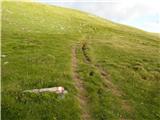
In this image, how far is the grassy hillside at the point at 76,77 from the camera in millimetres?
25219

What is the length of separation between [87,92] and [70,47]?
67.0 feet

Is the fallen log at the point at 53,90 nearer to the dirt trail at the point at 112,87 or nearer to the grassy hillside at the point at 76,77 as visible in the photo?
the grassy hillside at the point at 76,77

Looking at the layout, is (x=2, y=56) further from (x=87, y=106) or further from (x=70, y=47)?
(x=87, y=106)

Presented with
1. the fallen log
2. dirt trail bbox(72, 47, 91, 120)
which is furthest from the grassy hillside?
the fallen log

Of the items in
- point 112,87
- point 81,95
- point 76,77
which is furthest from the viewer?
point 76,77

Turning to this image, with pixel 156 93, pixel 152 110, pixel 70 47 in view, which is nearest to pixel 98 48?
pixel 70 47

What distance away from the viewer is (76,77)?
3284cm

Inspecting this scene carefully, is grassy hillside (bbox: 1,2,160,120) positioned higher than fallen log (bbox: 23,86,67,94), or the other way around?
fallen log (bbox: 23,86,67,94)

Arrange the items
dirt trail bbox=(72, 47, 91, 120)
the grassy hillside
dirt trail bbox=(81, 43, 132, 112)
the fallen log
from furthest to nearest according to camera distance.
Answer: dirt trail bbox=(81, 43, 132, 112) < the fallen log < the grassy hillside < dirt trail bbox=(72, 47, 91, 120)

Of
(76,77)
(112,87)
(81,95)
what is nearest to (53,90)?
(81,95)

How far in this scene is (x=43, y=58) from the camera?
39125 mm

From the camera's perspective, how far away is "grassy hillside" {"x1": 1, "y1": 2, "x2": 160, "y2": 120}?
25219 mm

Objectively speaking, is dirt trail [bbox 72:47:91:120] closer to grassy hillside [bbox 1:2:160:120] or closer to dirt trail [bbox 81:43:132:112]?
grassy hillside [bbox 1:2:160:120]

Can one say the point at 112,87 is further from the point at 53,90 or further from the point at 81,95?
the point at 53,90
